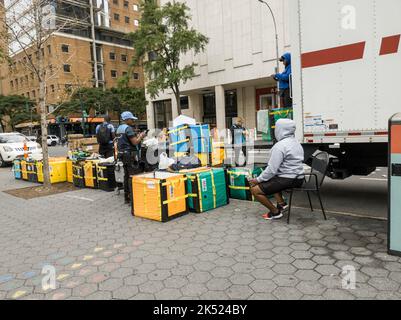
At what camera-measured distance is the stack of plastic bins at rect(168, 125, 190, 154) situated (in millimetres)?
8695

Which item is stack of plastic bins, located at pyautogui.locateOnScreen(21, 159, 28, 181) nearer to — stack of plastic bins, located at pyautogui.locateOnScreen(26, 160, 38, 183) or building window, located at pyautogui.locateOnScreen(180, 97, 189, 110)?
stack of plastic bins, located at pyautogui.locateOnScreen(26, 160, 38, 183)

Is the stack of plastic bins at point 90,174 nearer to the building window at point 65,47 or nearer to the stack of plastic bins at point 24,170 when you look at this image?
the stack of plastic bins at point 24,170

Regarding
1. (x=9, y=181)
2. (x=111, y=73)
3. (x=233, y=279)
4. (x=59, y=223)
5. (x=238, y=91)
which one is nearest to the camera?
(x=233, y=279)

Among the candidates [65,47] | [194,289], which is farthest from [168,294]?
[65,47]

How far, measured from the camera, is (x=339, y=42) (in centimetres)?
532

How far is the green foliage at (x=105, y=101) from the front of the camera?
44.5m

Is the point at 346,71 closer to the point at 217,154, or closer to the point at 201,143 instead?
the point at 201,143

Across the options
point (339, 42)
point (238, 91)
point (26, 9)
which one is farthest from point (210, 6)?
point (339, 42)

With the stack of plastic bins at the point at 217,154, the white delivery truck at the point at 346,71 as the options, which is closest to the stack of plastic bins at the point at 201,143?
the stack of plastic bins at the point at 217,154

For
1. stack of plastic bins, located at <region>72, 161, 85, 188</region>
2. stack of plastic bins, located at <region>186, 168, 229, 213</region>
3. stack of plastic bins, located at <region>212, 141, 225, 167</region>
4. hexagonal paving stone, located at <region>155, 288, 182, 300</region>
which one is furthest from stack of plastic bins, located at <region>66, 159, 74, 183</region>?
hexagonal paving stone, located at <region>155, 288, 182, 300</region>

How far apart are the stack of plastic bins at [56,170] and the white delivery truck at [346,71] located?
8331 millimetres

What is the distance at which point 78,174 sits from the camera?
32.9 feet
